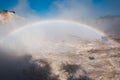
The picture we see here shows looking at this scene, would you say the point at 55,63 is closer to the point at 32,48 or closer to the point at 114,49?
the point at 32,48

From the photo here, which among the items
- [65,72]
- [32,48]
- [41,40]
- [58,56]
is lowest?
[65,72]

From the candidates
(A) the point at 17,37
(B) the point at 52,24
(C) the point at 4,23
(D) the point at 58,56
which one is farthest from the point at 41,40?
(B) the point at 52,24

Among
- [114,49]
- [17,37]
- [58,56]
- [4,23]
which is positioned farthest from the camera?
[4,23]

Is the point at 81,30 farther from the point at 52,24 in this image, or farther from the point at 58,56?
the point at 58,56

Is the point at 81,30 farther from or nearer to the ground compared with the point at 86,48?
farther from the ground

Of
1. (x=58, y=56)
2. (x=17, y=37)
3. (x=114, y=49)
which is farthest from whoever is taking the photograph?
(x=17, y=37)

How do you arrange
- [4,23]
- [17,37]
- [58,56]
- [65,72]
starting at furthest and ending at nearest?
1. [4,23]
2. [17,37]
3. [58,56]
4. [65,72]

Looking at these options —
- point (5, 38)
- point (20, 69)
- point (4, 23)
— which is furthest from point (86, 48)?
point (4, 23)

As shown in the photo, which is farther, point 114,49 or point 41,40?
point 41,40

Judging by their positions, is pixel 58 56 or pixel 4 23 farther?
pixel 4 23
